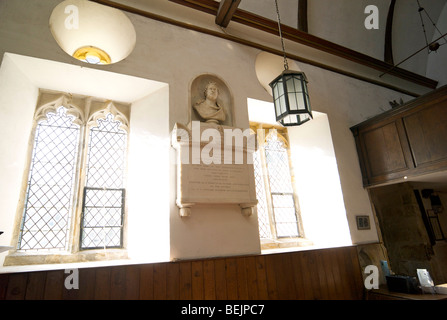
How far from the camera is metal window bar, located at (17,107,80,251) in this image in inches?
110

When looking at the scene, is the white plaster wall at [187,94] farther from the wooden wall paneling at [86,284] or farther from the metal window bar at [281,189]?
the metal window bar at [281,189]

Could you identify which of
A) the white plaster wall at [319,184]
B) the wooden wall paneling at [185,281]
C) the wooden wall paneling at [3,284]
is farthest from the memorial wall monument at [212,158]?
the white plaster wall at [319,184]

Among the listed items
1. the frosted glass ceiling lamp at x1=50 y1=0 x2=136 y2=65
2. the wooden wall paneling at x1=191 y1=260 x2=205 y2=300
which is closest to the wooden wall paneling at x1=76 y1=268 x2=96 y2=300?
the wooden wall paneling at x1=191 y1=260 x2=205 y2=300

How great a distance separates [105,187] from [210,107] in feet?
5.04

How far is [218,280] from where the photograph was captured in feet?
8.46

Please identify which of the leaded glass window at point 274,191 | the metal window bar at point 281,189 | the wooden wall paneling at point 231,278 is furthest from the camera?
the metal window bar at point 281,189

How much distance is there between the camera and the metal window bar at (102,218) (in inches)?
116

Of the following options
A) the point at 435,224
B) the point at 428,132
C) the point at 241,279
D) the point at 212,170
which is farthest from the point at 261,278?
the point at 435,224

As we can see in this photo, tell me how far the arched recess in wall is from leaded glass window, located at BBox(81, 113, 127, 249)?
617 centimetres

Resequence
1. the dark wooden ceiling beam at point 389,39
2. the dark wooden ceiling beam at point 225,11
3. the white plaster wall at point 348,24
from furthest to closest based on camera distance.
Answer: the dark wooden ceiling beam at point 389,39, the white plaster wall at point 348,24, the dark wooden ceiling beam at point 225,11

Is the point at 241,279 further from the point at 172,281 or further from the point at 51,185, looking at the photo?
the point at 51,185

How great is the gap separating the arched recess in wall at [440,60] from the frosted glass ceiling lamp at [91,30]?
5.95m

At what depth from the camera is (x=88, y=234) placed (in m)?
2.95

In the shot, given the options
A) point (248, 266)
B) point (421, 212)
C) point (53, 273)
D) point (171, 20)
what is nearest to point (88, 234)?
point (53, 273)
